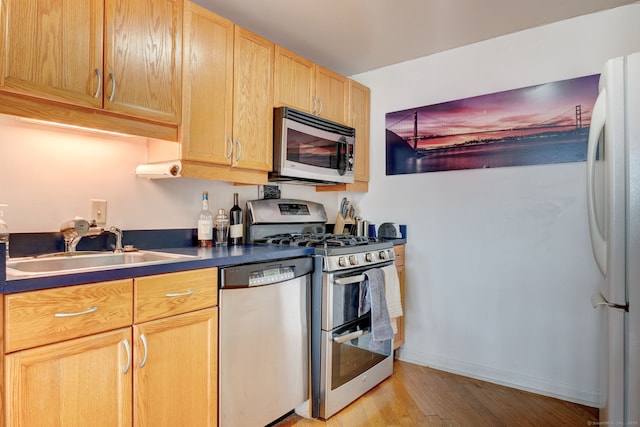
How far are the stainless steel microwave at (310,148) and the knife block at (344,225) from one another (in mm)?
405

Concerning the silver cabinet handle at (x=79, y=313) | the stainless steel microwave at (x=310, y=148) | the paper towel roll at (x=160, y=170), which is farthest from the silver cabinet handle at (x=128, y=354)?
the stainless steel microwave at (x=310, y=148)

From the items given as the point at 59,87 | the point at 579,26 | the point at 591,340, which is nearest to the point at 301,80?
the point at 59,87

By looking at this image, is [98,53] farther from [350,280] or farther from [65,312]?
[350,280]

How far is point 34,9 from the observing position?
1.33m

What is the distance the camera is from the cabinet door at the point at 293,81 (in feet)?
7.63

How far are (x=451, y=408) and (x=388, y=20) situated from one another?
7.79 ft

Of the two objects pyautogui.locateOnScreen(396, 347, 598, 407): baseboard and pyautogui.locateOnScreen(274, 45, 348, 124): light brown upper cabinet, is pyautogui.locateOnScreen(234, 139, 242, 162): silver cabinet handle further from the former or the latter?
pyautogui.locateOnScreen(396, 347, 598, 407): baseboard

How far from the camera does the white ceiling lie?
7.01 feet

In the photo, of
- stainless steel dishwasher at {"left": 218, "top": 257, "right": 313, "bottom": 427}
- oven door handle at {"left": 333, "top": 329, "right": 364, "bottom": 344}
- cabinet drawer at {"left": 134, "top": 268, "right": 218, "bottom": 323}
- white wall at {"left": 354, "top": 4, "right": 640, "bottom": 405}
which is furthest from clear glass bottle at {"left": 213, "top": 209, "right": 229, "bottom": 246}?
white wall at {"left": 354, "top": 4, "right": 640, "bottom": 405}

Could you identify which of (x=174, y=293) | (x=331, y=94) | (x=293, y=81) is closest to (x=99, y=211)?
(x=174, y=293)

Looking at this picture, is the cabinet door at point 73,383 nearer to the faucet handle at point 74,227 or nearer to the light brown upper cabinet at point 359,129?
the faucet handle at point 74,227

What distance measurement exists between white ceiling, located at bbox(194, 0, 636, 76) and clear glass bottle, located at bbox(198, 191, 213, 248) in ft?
3.91

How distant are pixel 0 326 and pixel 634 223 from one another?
205 centimetres

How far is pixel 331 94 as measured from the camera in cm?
275
